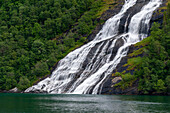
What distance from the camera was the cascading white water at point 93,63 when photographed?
83.1 m

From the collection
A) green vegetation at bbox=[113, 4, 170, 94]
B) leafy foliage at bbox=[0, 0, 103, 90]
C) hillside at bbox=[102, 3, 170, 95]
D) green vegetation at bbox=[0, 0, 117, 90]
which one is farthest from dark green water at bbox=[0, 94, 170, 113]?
leafy foliage at bbox=[0, 0, 103, 90]

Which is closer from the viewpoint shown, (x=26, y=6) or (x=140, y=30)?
(x=140, y=30)

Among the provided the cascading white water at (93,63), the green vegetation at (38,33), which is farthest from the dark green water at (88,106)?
the green vegetation at (38,33)

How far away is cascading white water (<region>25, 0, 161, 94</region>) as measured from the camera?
8312 cm

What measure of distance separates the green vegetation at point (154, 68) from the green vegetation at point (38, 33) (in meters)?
35.9

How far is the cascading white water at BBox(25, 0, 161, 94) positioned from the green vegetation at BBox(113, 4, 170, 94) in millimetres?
7661

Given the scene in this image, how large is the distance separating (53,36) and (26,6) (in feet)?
118

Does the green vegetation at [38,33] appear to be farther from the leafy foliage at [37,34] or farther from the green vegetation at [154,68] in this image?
the green vegetation at [154,68]

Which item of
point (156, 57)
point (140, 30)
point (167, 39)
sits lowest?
point (156, 57)

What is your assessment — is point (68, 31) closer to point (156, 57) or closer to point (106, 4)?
point (106, 4)

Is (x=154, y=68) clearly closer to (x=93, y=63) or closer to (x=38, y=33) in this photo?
(x=93, y=63)

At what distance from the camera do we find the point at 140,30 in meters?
100

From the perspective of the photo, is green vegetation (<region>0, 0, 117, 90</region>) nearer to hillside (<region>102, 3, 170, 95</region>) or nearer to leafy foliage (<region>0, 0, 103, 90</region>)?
leafy foliage (<region>0, 0, 103, 90</region>)

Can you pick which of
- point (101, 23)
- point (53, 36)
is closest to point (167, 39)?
point (101, 23)
